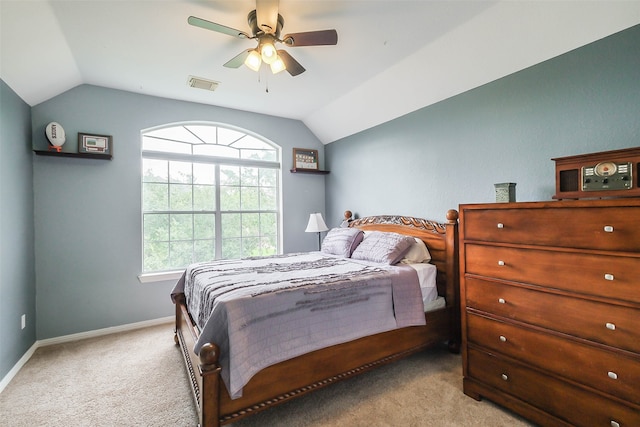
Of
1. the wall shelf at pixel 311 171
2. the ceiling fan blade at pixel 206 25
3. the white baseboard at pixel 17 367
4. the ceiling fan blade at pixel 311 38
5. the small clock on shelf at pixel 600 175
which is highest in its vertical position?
the ceiling fan blade at pixel 311 38

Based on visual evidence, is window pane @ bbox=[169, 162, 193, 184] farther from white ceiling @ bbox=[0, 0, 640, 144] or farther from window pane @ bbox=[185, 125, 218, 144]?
white ceiling @ bbox=[0, 0, 640, 144]

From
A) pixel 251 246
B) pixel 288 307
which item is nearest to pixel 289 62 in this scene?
pixel 288 307

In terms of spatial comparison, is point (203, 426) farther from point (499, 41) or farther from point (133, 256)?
point (499, 41)

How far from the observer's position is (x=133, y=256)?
3344mm

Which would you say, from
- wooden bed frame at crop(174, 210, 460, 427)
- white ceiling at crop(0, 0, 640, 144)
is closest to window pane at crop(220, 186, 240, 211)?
white ceiling at crop(0, 0, 640, 144)

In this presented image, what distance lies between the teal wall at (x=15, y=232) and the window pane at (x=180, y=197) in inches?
51.2

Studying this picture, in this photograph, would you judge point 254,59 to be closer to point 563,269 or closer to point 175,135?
point 175,135

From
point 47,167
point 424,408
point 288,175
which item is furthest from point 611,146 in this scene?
point 47,167

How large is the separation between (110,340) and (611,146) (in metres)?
4.74

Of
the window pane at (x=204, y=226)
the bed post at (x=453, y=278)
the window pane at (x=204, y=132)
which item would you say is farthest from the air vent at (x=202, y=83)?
the bed post at (x=453, y=278)

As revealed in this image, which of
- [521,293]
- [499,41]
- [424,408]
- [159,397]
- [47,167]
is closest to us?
[521,293]

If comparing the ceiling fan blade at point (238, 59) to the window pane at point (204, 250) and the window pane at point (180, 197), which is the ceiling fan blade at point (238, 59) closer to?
the window pane at point (180, 197)

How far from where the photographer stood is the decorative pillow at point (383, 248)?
2.67 meters

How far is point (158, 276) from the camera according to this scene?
3422mm
